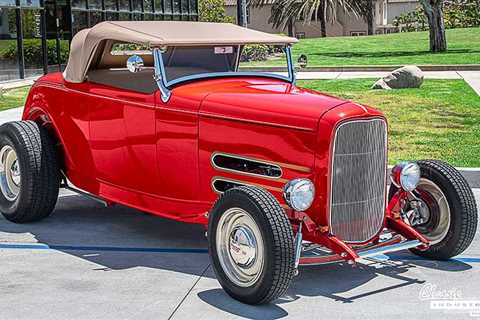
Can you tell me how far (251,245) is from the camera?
5.16 metres

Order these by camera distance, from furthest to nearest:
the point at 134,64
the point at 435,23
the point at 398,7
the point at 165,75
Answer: the point at 398,7 < the point at 435,23 < the point at 165,75 < the point at 134,64

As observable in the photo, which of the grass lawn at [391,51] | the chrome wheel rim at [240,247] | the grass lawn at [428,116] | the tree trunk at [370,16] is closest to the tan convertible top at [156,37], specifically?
the chrome wheel rim at [240,247]

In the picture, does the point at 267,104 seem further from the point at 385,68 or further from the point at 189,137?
the point at 385,68

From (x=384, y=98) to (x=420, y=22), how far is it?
3522 cm

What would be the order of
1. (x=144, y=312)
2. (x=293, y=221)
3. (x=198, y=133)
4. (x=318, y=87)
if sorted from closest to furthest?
(x=144, y=312), (x=293, y=221), (x=198, y=133), (x=318, y=87)

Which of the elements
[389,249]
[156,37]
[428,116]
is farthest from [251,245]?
[428,116]

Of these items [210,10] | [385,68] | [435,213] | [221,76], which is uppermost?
[210,10]

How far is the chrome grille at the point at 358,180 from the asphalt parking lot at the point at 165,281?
0.38 meters

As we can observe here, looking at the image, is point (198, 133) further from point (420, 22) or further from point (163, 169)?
point (420, 22)

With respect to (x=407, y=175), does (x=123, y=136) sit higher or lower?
higher

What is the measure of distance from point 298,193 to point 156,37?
1.96 metres

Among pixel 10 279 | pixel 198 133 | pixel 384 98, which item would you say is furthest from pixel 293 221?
pixel 384 98

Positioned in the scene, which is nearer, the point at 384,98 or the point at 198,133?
the point at 198,133

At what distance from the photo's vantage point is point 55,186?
23.5 ft
